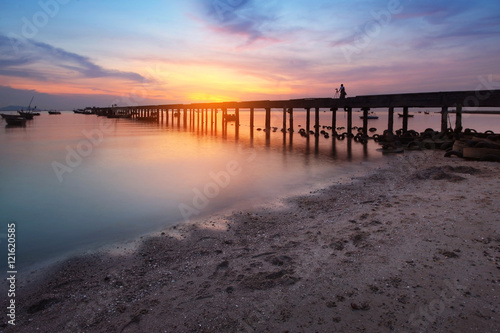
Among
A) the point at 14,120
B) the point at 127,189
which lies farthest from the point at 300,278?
the point at 14,120

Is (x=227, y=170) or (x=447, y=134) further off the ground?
(x=447, y=134)

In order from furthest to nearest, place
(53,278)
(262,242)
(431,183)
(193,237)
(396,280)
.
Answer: (431,183)
(193,237)
(262,242)
(53,278)
(396,280)

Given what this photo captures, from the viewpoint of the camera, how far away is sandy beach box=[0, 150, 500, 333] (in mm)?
3568

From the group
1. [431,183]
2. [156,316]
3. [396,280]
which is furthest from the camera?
[431,183]

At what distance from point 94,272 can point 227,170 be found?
37.2 feet

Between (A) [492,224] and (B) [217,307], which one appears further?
(A) [492,224]

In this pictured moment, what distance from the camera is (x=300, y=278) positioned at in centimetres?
441

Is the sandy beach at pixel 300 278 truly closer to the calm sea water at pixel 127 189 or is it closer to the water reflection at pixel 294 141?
the calm sea water at pixel 127 189

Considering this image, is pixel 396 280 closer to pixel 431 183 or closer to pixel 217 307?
pixel 217 307

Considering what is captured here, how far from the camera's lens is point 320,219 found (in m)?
7.31

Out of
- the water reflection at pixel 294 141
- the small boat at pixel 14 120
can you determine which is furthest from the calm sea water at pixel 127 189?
the small boat at pixel 14 120

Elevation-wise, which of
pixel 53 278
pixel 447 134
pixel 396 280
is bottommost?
pixel 53 278

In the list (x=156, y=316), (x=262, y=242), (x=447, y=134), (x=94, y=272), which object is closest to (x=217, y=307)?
(x=156, y=316)

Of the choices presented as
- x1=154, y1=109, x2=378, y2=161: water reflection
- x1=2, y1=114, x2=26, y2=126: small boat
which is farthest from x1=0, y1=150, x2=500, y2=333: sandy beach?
x1=2, y1=114, x2=26, y2=126: small boat
